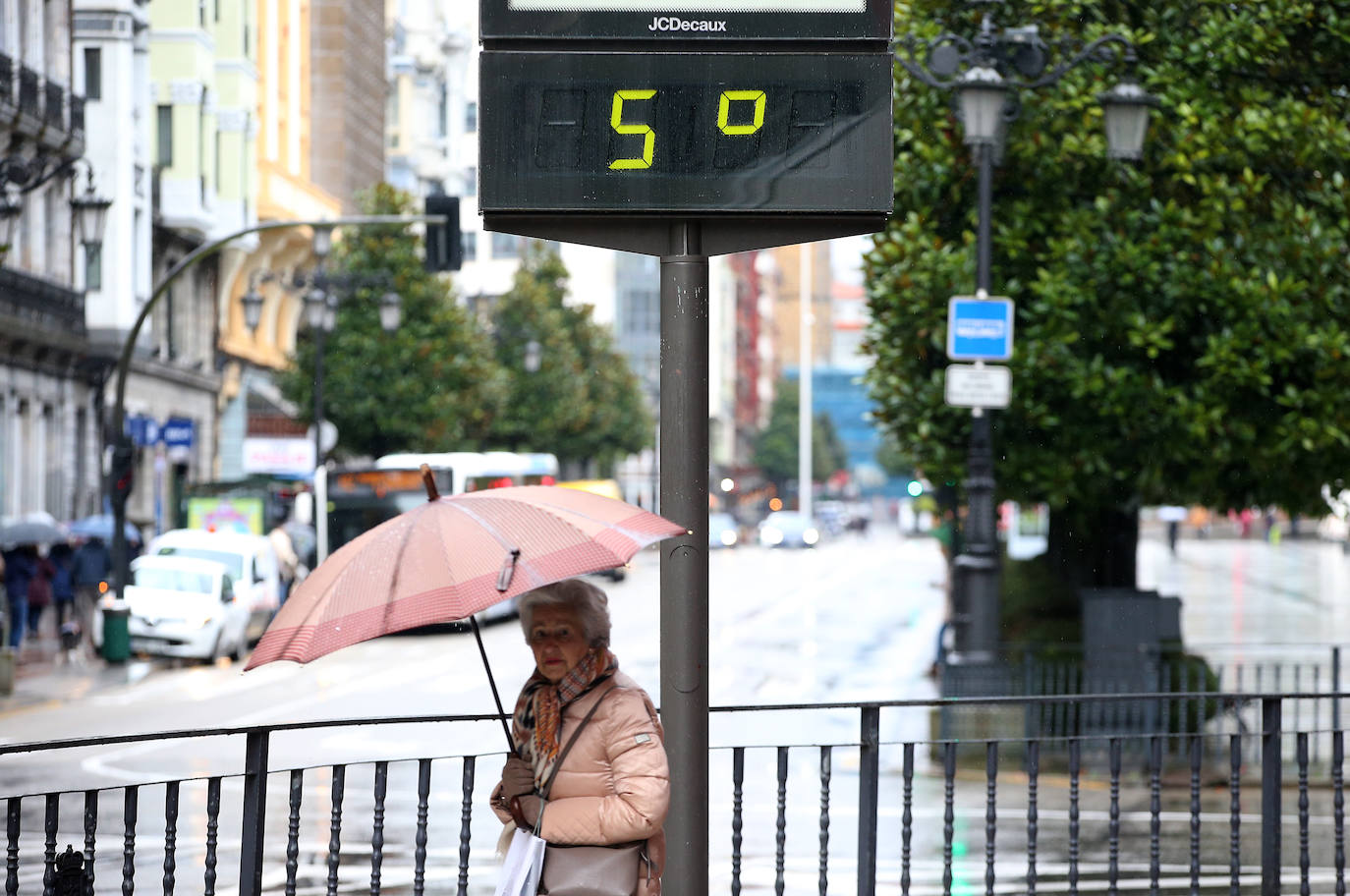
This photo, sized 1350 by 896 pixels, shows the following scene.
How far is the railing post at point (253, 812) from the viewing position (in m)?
6.35

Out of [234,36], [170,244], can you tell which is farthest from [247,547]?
[234,36]

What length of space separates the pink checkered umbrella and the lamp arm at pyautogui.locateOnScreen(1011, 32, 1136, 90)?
12274 mm

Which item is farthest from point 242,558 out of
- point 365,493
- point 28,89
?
point 28,89

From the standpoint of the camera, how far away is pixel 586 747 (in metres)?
5.02

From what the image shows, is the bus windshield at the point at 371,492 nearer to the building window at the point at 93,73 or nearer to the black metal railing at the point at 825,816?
the building window at the point at 93,73

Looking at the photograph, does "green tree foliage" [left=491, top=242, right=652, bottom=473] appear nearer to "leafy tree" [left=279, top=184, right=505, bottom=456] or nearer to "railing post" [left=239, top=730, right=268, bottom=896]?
"leafy tree" [left=279, top=184, right=505, bottom=456]

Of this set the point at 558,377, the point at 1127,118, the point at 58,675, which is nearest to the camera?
the point at 1127,118

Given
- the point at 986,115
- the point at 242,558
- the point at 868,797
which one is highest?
the point at 986,115

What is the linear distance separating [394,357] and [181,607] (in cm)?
2784

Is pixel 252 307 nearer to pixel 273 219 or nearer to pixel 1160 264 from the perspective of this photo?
pixel 273 219

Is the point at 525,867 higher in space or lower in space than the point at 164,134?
lower

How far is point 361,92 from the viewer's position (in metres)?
61.3

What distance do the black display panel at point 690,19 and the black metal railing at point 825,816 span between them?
92.8 inches

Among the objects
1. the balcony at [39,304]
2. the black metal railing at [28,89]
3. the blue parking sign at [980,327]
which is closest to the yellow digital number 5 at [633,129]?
the blue parking sign at [980,327]
